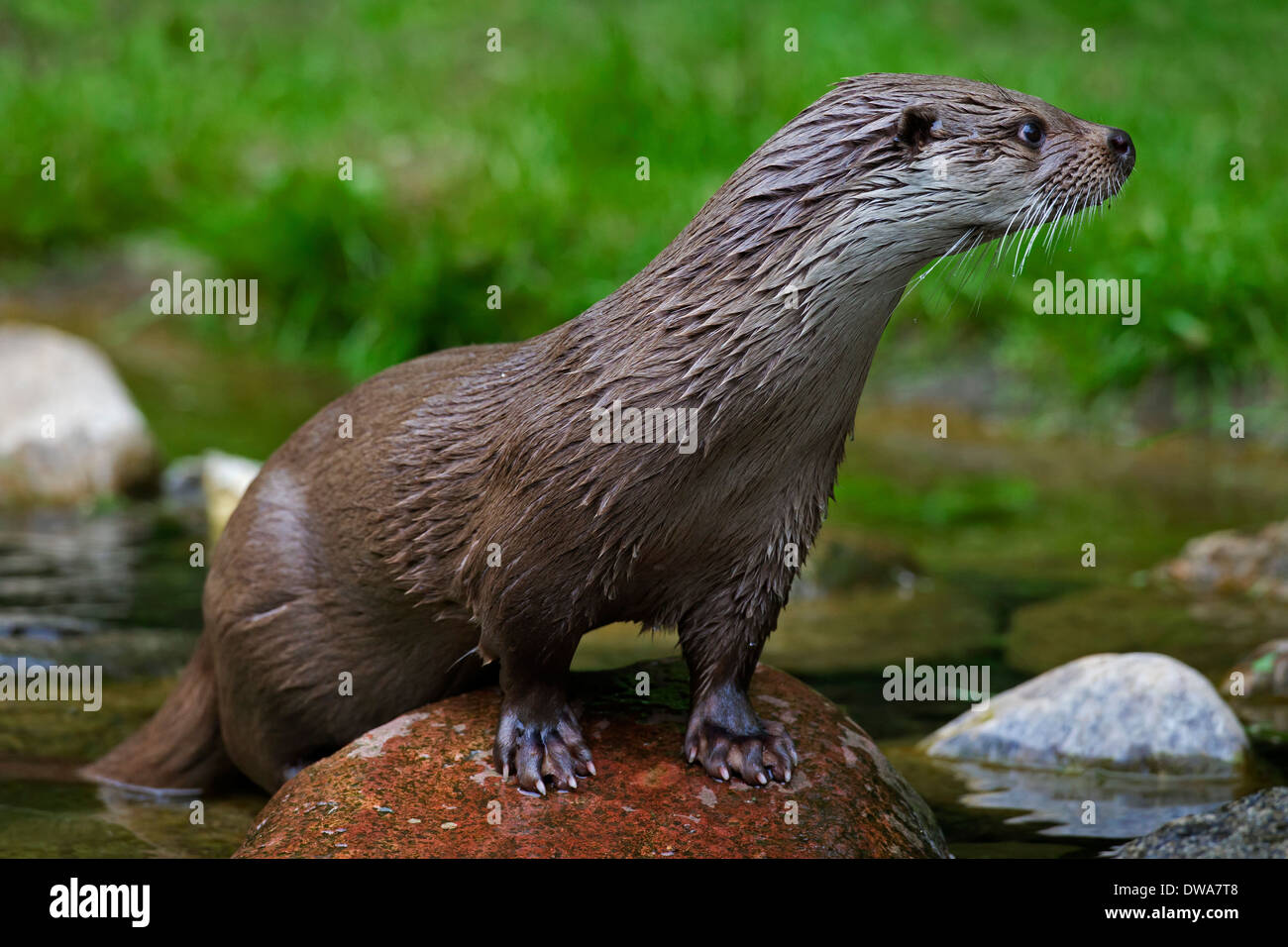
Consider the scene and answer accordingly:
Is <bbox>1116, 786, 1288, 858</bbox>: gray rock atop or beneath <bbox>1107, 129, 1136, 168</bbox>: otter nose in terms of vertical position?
beneath

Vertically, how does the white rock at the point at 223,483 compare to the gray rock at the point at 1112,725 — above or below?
above

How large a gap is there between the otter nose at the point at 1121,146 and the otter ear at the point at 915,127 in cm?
39

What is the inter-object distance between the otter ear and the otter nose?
390 millimetres

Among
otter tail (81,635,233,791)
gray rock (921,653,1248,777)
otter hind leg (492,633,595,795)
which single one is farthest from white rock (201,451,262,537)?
otter hind leg (492,633,595,795)

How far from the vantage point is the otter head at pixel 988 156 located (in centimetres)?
324

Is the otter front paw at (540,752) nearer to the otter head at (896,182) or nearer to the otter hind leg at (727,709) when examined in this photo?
the otter hind leg at (727,709)

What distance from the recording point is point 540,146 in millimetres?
10531

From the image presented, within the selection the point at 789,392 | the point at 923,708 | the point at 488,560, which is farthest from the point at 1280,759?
the point at 488,560

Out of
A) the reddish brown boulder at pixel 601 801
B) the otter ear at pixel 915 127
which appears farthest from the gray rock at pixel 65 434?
the otter ear at pixel 915 127

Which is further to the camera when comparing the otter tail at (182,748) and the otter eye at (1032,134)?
the otter tail at (182,748)

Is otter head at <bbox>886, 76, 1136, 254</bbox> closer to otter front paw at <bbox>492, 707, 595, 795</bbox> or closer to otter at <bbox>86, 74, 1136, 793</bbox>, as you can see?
otter at <bbox>86, 74, 1136, 793</bbox>

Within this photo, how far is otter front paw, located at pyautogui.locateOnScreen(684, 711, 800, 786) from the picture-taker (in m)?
3.52

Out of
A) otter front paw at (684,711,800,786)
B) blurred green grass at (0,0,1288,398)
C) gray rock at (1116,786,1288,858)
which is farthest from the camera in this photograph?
blurred green grass at (0,0,1288,398)

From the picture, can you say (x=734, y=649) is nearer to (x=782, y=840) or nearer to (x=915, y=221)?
(x=782, y=840)
